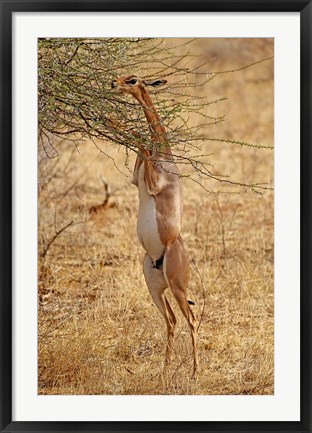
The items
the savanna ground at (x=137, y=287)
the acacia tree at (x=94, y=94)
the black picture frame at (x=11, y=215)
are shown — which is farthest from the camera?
the savanna ground at (x=137, y=287)

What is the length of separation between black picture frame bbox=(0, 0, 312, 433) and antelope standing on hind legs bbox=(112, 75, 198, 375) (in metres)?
0.82

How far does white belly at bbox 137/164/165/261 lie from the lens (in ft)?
15.3

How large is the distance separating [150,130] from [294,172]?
1.00 metres

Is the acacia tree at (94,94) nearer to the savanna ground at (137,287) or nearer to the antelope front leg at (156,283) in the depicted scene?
the savanna ground at (137,287)

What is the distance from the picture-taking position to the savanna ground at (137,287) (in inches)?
191

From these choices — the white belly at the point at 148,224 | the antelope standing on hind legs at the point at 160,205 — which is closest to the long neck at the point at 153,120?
the antelope standing on hind legs at the point at 160,205

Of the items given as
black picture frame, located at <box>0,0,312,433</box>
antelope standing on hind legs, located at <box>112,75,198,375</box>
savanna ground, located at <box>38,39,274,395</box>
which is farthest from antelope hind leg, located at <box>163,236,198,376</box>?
black picture frame, located at <box>0,0,312,433</box>

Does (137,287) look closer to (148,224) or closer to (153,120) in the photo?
(148,224)

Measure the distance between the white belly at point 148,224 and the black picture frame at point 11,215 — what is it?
38.2 inches

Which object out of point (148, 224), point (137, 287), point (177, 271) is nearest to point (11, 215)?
point (148, 224)

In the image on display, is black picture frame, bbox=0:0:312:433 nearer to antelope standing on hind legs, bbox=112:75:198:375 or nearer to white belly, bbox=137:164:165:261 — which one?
antelope standing on hind legs, bbox=112:75:198:375

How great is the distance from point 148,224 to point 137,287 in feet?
5.30

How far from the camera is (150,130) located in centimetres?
468

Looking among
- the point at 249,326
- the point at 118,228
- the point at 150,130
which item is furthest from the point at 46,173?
the point at 150,130
